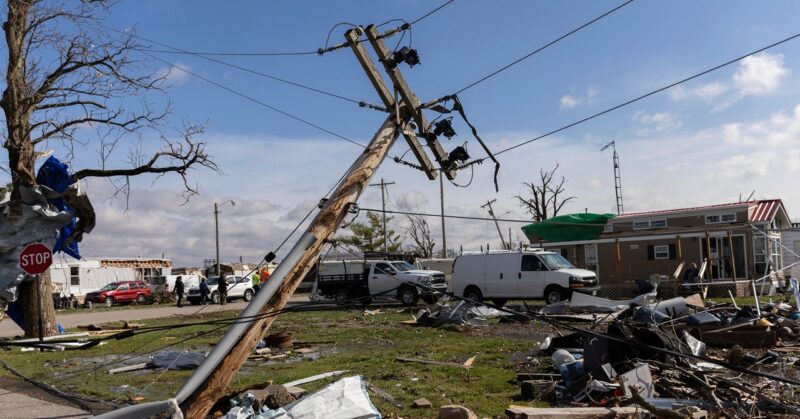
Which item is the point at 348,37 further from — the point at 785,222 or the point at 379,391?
the point at 785,222

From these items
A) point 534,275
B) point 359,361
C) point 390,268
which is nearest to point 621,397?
point 359,361

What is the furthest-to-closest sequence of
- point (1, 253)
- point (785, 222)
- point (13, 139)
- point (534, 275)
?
point (785, 222)
point (534, 275)
point (13, 139)
point (1, 253)

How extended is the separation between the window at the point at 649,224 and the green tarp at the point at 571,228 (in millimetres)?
1192

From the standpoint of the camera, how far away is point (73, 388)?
35.8ft

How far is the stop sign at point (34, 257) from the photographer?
1430 cm

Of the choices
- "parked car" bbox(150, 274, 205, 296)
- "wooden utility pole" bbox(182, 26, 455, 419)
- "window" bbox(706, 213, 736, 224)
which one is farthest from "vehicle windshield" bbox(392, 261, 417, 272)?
"parked car" bbox(150, 274, 205, 296)

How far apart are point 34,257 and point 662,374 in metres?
12.3

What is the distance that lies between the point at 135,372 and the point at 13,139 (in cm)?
963

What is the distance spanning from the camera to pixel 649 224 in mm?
30359

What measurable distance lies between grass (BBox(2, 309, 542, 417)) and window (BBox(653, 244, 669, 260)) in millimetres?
13449

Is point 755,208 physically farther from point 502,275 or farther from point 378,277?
point 378,277

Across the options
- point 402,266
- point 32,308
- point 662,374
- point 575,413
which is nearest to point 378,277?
point 402,266

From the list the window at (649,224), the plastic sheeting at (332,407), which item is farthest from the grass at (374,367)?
the window at (649,224)

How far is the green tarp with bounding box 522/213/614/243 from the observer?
3112 centimetres
